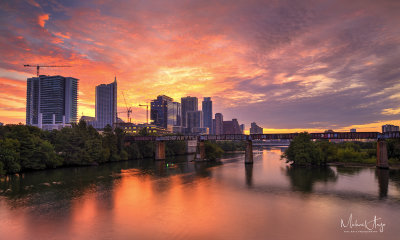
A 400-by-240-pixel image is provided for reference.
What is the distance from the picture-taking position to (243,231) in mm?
33938

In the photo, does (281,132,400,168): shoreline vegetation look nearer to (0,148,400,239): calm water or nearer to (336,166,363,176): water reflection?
(336,166,363,176): water reflection

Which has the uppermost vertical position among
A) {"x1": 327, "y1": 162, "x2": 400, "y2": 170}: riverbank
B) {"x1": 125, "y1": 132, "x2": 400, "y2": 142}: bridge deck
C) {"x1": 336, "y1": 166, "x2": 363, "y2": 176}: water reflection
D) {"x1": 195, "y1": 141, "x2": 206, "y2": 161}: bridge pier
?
{"x1": 125, "y1": 132, "x2": 400, "y2": 142}: bridge deck

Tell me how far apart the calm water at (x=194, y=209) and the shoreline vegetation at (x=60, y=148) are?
16.1 metres

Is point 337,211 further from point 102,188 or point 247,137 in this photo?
point 247,137

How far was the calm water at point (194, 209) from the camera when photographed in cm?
3338

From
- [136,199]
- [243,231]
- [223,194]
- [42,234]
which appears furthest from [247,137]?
[42,234]

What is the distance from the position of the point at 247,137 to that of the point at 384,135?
5659 centimetres

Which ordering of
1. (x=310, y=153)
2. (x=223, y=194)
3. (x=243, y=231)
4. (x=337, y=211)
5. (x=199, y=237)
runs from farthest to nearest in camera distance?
(x=310, y=153), (x=223, y=194), (x=337, y=211), (x=243, y=231), (x=199, y=237)

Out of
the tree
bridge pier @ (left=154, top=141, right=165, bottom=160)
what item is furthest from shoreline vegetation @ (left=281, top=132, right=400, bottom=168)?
bridge pier @ (left=154, top=141, right=165, bottom=160)

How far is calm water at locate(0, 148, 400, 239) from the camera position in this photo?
33375 mm

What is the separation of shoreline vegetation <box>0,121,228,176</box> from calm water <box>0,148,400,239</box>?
52.9 feet

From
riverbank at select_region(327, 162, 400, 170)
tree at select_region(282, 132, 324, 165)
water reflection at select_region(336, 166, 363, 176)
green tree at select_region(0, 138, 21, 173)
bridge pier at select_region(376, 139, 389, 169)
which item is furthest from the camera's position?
tree at select_region(282, 132, 324, 165)

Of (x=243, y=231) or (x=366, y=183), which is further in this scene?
(x=366, y=183)

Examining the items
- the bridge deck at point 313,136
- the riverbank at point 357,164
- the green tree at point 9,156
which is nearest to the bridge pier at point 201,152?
the bridge deck at point 313,136
